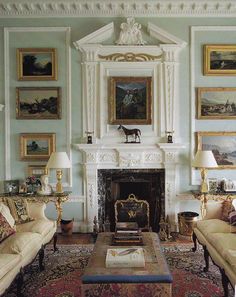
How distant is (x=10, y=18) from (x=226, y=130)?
4.24 meters

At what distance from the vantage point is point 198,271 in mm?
3975

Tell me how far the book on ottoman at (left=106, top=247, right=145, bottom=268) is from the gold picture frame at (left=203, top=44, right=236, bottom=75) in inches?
144

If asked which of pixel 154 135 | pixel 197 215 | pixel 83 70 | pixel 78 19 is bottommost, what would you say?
pixel 197 215

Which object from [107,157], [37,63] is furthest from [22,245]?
[37,63]

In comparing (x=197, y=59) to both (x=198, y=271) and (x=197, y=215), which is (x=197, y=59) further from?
(x=198, y=271)

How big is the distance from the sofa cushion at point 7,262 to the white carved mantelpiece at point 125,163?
2.56 m

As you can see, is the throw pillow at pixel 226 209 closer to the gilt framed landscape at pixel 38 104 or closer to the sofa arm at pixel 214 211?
the sofa arm at pixel 214 211

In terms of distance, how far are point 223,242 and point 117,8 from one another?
13.6 feet

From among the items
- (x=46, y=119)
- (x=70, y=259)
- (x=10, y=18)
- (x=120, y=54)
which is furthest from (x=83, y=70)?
(x=70, y=259)

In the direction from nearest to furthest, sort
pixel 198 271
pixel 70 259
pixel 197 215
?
pixel 198 271 → pixel 70 259 → pixel 197 215

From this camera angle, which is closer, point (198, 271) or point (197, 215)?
point (198, 271)

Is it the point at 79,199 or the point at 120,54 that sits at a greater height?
the point at 120,54

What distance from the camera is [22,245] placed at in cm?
343

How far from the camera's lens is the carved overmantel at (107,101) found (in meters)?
5.63
